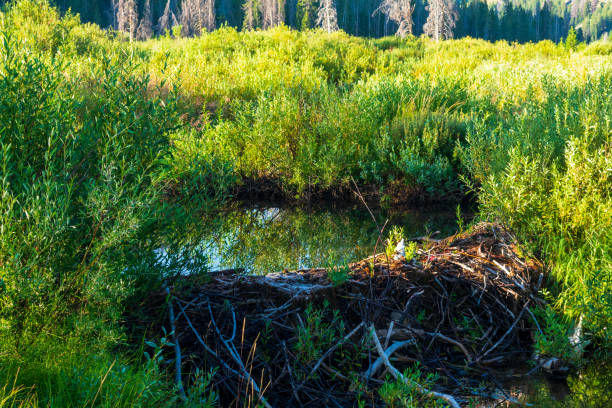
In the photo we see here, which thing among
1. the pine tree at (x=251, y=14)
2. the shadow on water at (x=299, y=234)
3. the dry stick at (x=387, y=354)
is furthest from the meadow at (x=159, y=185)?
the pine tree at (x=251, y=14)

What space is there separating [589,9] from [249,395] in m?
218

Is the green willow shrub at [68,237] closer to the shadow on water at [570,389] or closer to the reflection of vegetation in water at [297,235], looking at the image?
the reflection of vegetation in water at [297,235]

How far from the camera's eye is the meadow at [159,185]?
6.91 feet

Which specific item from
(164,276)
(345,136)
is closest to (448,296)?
(164,276)

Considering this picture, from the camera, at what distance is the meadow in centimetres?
211

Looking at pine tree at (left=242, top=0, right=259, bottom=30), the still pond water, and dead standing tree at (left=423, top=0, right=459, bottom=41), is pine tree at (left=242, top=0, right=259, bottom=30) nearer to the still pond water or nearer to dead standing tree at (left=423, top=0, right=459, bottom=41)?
dead standing tree at (left=423, top=0, right=459, bottom=41)

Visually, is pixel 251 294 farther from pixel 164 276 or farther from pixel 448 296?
pixel 448 296

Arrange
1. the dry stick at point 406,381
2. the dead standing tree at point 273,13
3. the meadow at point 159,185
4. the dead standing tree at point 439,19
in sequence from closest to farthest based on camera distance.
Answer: the meadow at point 159,185 < the dry stick at point 406,381 < the dead standing tree at point 439,19 < the dead standing tree at point 273,13

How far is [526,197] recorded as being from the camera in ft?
13.8

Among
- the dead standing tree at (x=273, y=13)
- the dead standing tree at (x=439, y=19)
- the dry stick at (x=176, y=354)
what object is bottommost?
the dry stick at (x=176, y=354)

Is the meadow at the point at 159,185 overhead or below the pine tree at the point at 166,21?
below

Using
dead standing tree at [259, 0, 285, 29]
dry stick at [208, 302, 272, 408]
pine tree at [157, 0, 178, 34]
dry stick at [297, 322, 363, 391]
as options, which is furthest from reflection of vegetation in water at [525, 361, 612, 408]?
dead standing tree at [259, 0, 285, 29]

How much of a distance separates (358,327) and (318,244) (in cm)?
252

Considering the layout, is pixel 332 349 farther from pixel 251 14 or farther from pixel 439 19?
pixel 251 14
